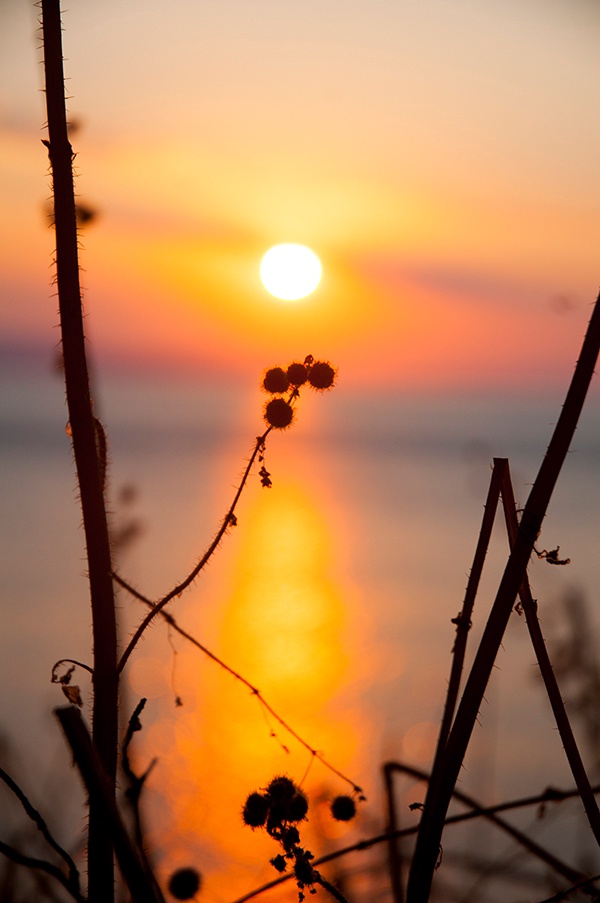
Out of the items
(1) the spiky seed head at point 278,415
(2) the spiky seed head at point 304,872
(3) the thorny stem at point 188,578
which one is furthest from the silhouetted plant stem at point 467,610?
(1) the spiky seed head at point 278,415

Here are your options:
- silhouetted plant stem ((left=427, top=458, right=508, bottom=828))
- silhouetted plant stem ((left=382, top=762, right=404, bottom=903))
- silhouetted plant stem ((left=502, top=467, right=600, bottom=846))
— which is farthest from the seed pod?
silhouetted plant stem ((left=502, top=467, right=600, bottom=846))

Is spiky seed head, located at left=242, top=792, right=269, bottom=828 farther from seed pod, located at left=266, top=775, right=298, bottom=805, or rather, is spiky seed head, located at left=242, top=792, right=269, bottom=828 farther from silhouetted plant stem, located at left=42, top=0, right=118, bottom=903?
silhouetted plant stem, located at left=42, top=0, right=118, bottom=903

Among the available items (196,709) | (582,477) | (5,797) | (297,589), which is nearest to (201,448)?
(582,477)

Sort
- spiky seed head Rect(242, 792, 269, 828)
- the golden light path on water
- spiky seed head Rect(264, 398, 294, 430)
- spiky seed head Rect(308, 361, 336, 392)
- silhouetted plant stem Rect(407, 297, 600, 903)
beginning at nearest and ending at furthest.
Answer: silhouetted plant stem Rect(407, 297, 600, 903) < spiky seed head Rect(242, 792, 269, 828) < spiky seed head Rect(264, 398, 294, 430) < spiky seed head Rect(308, 361, 336, 392) < the golden light path on water

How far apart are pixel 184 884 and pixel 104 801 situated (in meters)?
0.57

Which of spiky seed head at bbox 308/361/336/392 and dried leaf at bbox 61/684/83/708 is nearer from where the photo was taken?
dried leaf at bbox 61/684/83/708

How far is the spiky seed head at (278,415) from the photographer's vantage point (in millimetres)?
1510

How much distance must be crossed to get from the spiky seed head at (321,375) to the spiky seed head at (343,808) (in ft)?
2.15

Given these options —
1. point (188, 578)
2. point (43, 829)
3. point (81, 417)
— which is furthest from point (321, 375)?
point (43, 829)

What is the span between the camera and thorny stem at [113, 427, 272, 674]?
1.06 m

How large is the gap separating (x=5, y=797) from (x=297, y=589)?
1024cm

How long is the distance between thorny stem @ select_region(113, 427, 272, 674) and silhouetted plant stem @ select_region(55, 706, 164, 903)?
9.8 inches

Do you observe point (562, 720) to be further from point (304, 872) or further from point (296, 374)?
point (296, 374)

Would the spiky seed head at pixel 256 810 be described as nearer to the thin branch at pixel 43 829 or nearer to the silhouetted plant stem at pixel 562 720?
the thin branch at pixel 43 829
